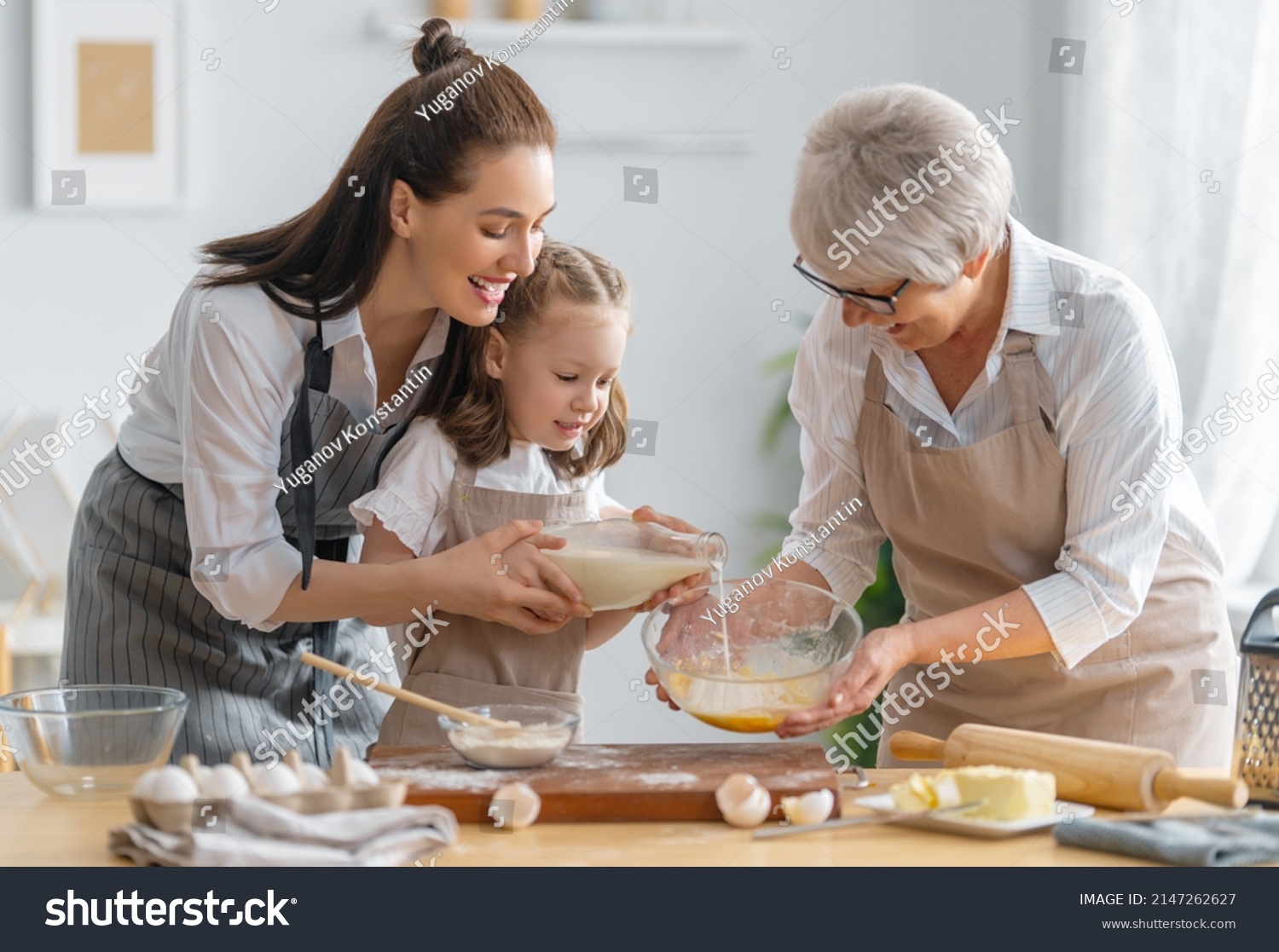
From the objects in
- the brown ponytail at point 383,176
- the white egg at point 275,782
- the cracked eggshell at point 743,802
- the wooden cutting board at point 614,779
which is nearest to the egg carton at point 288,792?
the white egg at point 275,782

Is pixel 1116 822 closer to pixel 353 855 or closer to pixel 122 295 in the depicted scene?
pixel 353 855

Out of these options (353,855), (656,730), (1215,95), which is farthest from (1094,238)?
(353,855)

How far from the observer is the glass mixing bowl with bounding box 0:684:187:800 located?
1486 mm

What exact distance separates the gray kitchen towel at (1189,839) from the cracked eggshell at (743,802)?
0.29 metres

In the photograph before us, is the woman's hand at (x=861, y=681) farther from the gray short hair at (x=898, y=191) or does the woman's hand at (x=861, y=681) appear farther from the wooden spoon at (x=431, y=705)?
the gray short hair at (x=898, y=191)

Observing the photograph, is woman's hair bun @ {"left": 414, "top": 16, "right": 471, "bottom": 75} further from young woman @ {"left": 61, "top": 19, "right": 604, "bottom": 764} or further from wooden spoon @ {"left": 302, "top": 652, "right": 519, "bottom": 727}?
wooden spoon @ {"left": 302, "top": 652, "right": 519, "bottom": 727}

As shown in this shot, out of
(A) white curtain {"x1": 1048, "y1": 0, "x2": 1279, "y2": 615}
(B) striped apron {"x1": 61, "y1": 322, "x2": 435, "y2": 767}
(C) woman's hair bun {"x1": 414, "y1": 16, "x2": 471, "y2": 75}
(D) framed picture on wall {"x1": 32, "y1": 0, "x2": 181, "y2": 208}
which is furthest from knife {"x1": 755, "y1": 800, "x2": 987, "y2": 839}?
(D) framed picture on wall {"x1": 32, "y1": 0, "x2": 181, "y2": 208}

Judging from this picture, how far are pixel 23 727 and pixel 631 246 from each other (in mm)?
2636

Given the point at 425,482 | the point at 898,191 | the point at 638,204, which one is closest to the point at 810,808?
the point at 898,191

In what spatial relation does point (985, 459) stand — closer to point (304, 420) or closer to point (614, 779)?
point (614, 779)

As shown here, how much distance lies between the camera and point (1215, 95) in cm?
324

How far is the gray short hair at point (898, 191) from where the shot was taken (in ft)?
5.23

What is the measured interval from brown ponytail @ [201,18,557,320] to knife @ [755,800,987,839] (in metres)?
0.93

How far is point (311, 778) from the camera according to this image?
51.6 inches
